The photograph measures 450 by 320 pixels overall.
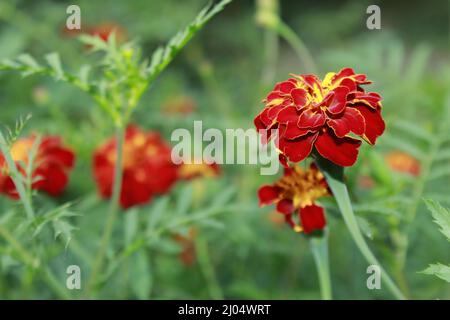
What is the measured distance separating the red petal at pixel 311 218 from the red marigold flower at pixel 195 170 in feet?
1.88

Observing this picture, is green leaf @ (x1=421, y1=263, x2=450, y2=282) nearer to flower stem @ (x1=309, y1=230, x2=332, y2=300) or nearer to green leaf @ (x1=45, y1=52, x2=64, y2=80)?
flower stem @ (x1=309, y1=230, x2=332, y2=300)

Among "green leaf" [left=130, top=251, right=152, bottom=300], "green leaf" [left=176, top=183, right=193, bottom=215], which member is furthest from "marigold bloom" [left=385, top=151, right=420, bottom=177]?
"green leaf" [left=130, top=251, right=152, bottom=300]

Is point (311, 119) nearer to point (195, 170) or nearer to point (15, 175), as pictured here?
point (15, 175)

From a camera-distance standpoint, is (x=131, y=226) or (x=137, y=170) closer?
(x=131, y=226)

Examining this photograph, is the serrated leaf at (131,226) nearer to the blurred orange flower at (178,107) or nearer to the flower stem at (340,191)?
the flower stem at (340,191)

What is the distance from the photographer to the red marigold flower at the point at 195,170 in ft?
4.23

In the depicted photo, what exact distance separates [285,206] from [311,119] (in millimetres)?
140

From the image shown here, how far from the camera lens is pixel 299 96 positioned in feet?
2.16

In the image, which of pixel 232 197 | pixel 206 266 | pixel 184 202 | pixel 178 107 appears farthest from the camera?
pixel 178 107

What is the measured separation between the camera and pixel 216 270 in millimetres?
1371

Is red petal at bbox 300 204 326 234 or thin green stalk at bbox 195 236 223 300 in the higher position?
thin green stalk at bbox 195 236 223 300

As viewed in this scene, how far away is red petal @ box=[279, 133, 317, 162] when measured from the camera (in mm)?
622

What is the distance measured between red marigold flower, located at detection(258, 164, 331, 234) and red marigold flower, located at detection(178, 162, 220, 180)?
1.77 ft

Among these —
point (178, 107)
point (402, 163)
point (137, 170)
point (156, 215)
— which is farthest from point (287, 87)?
point (178, 107)
